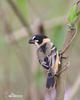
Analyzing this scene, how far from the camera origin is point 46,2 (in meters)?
3.70

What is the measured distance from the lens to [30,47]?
10.4 feet

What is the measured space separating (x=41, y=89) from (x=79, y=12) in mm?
1332

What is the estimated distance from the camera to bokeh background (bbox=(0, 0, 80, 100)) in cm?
257

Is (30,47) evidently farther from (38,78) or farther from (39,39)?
(39,39)

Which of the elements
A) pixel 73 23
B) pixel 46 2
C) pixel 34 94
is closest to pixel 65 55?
pixel 73 23

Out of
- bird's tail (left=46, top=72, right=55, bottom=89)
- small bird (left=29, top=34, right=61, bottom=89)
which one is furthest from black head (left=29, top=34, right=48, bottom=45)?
bird's tail (left=46, top=72, right=55, bottom=89)

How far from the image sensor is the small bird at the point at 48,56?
1.69 metres

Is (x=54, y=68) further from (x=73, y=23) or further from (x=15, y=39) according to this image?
(x=15, y=39)

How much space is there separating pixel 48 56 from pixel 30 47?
1305 mm

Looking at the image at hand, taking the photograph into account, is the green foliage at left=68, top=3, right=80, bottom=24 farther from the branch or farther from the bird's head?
the bird's head

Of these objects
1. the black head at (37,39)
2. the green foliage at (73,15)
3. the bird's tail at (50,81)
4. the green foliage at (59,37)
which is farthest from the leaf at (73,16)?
the green foliage at (59,37)

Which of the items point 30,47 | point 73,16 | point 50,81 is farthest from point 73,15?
point 30,47

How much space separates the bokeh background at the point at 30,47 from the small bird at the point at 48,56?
0.28m

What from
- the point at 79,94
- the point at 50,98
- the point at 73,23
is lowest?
the point at 79,94
